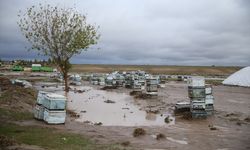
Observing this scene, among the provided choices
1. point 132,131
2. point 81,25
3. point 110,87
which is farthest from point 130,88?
point 132,131

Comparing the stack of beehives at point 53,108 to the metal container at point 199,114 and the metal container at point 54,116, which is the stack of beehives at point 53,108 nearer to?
the metal container at point 54,116

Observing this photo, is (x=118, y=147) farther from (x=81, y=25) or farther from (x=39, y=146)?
(x=81, y=25)

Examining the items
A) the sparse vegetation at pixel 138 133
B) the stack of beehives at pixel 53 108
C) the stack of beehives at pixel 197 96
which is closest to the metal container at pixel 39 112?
the stack of beehives at pixel 53 108

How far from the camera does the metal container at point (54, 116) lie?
20539 mm

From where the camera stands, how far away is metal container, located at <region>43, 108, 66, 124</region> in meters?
20.5

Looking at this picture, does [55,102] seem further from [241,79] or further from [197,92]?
[241,79]

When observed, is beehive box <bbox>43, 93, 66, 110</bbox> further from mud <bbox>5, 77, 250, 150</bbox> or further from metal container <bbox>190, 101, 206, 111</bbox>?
metal container <bbox>190, 101, 206, 111</bbox>

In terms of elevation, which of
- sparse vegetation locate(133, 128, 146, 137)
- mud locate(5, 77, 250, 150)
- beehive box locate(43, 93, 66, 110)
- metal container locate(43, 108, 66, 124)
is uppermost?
beehive box locate(43, 93, 66, 110)

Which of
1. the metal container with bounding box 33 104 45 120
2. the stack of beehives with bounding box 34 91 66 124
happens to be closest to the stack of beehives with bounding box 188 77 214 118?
the stack of beehives with bounding box 34 91 66 124

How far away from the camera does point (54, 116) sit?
68.0ft

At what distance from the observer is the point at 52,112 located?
20.5 m

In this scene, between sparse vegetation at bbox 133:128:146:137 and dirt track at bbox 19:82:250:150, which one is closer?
dirt track at bbox 19:82:250:150

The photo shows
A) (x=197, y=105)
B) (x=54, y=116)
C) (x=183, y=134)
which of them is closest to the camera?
(x=183, y=134)

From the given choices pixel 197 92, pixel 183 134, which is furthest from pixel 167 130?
pixel 197 92
